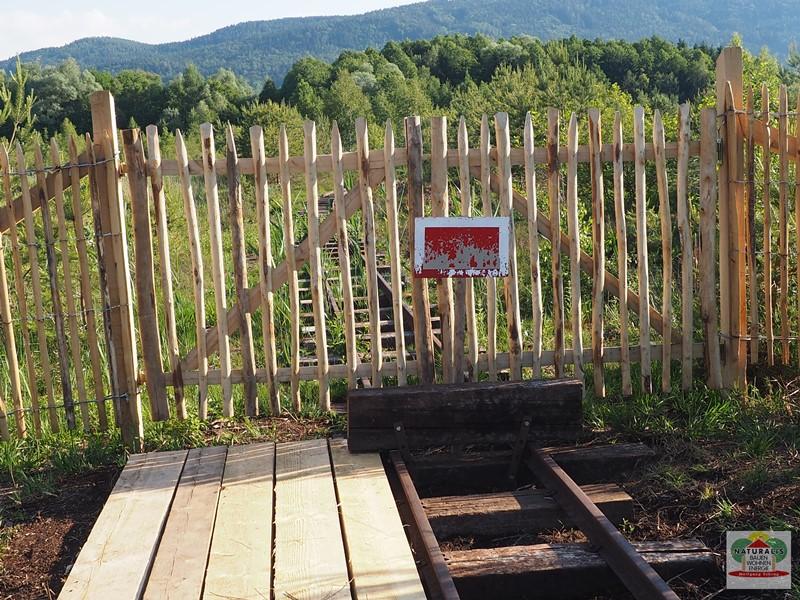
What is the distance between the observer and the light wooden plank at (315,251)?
18.2 ft

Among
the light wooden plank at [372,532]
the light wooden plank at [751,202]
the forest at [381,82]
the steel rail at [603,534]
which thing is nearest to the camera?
the steel rail at [603,534]

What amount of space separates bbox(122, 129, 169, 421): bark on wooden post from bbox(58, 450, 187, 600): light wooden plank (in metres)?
0.53

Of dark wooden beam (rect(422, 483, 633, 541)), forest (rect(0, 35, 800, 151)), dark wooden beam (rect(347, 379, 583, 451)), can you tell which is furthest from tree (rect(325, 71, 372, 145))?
dark wooden beam (rect(422, 483, 633, 541))

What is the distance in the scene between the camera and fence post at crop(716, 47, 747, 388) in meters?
5.91

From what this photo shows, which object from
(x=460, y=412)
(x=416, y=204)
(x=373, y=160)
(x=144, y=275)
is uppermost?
(x=373, y=160)

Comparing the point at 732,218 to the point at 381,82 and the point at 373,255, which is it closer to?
the point at 373,255

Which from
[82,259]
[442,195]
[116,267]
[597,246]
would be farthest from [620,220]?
[82,259]

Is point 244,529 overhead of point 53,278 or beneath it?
beneath

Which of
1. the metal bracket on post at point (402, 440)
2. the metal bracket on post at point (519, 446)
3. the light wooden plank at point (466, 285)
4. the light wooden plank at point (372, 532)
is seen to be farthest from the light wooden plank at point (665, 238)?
the light wooden plank at point (372, 532)

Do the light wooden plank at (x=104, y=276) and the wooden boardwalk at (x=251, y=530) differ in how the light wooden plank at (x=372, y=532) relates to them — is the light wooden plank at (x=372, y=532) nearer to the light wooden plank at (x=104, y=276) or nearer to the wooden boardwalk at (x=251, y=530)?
the wooden boardwalk at (x=251, y=530)

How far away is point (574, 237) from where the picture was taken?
5.78 meters

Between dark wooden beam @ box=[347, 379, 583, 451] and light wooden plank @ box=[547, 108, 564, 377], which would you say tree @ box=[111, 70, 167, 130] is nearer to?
light wooden plank @ box=[547, 108, 564, 377]

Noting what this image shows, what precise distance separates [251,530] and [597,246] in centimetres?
307

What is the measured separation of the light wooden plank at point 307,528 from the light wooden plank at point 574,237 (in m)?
1.89
